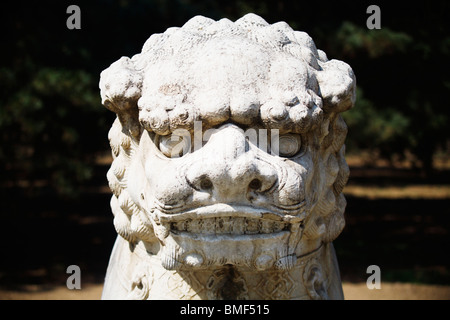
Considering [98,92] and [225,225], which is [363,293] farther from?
[225,225]

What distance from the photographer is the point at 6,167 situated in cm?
518

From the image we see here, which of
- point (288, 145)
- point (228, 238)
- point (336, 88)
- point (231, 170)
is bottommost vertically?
point (228, 238)

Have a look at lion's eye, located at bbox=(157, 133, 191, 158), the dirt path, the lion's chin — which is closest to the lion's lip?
the lion's chin

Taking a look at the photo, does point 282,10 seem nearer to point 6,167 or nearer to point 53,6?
point 53,6

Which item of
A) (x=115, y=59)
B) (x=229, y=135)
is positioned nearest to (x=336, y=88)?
(x=229, y=135)

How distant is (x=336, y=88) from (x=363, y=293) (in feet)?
11.9

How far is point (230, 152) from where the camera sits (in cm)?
162

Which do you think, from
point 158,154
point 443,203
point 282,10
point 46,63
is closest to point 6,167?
point 46,63

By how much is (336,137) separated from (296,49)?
37 centimetres

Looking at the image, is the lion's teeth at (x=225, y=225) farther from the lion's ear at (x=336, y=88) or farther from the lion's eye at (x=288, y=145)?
the lion's ear at (x=336, y=88)

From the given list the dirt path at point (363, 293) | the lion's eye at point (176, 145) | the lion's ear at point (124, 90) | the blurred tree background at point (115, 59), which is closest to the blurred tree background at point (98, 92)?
the blurred tree background at point (115, 59)

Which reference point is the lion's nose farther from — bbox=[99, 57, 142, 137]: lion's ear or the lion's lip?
bbox=[99, 57, 142, 137]: lion's ear

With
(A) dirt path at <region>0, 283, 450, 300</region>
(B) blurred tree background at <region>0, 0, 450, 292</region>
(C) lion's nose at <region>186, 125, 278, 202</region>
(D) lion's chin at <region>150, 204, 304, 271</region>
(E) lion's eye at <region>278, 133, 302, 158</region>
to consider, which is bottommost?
(A) dirt path at <region>0, 283, 450, 300</region>

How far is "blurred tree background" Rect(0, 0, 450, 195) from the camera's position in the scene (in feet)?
15.8
